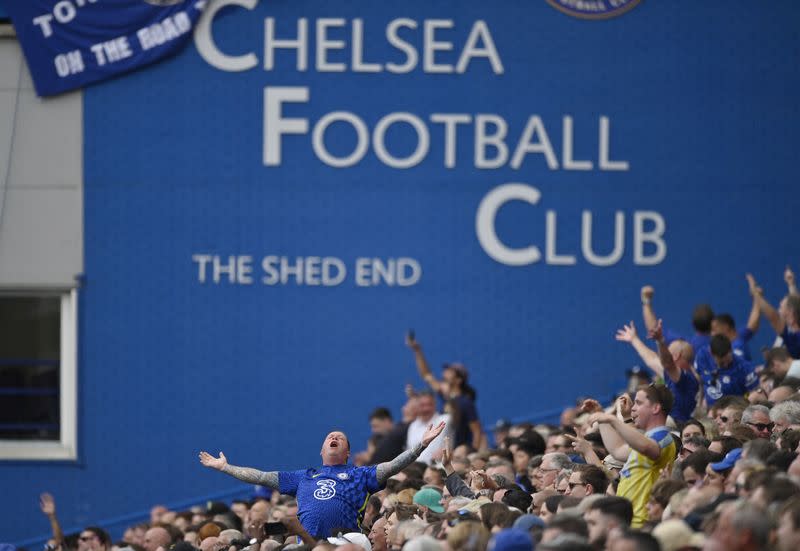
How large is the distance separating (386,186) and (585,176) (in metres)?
2.42

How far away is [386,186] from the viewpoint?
18.1 metres

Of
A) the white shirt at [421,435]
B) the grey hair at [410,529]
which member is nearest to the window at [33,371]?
the white shirt at [421,435]

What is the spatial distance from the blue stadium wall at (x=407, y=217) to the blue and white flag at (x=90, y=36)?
62cm

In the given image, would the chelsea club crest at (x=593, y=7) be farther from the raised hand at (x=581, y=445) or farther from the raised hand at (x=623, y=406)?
the raised hand at (x=623, y=406)

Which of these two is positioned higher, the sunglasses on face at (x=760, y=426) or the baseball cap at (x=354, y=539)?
the sunglasses on face at (x=760, y=426)

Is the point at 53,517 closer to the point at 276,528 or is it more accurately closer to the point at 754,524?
the point at 276,528

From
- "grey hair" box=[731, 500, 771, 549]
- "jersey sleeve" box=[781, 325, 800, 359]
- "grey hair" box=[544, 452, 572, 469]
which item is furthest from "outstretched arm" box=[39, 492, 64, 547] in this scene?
"grey hair" box=[731, 500, 771, 549]

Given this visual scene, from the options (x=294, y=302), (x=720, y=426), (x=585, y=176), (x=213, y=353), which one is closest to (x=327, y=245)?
(x=294, y=302)

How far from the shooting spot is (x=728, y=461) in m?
8.77

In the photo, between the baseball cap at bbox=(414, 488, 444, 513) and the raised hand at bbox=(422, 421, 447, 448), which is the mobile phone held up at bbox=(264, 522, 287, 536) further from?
the baseball cap at bbox=(414, 488, 444, 513)

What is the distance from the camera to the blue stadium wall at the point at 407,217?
1784 centimetres

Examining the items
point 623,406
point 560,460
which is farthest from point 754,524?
point 560,460

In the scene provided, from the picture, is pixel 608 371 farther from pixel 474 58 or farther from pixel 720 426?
pixel 720 426

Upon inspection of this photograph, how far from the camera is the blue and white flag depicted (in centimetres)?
1834
